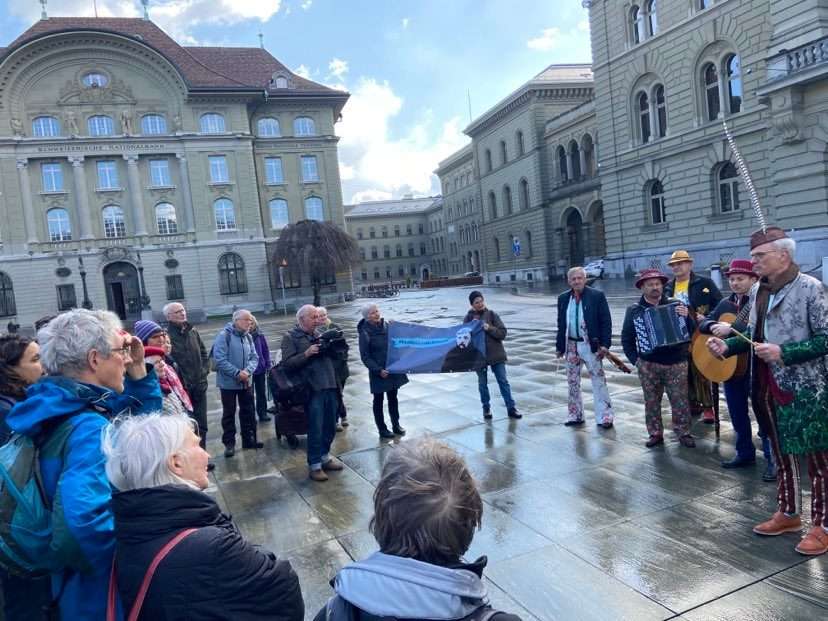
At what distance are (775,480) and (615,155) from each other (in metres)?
35.3

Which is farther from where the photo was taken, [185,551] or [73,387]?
[73,387]

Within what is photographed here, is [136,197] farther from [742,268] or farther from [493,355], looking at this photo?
[742,268]

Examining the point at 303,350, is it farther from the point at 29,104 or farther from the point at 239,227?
the point at 29,104

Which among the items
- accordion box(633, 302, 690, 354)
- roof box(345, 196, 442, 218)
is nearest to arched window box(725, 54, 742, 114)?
accordion box(633, 302, 690, 354)

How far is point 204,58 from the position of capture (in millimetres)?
51219

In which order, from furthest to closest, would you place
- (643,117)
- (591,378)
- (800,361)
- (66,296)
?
(66,296) → (643,117) → (591,378) → (800,361)

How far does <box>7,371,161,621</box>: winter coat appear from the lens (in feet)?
6.57

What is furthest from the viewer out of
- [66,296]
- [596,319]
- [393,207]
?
[393,207]

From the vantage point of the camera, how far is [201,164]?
151ft

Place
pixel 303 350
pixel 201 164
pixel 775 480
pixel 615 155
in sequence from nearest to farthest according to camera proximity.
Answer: pixel 775 480, pixel 303 350, pixel 615 155, pixel 201 164

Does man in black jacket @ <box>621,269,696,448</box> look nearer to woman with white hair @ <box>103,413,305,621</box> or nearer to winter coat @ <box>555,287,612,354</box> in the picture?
winter coat @ <box>555,287,612,354</box>

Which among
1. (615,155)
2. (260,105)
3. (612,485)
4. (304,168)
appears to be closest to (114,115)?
(260,105)

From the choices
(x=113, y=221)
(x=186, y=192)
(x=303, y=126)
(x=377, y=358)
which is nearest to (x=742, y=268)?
(x=377, y=358)

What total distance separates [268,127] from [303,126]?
2915mm
